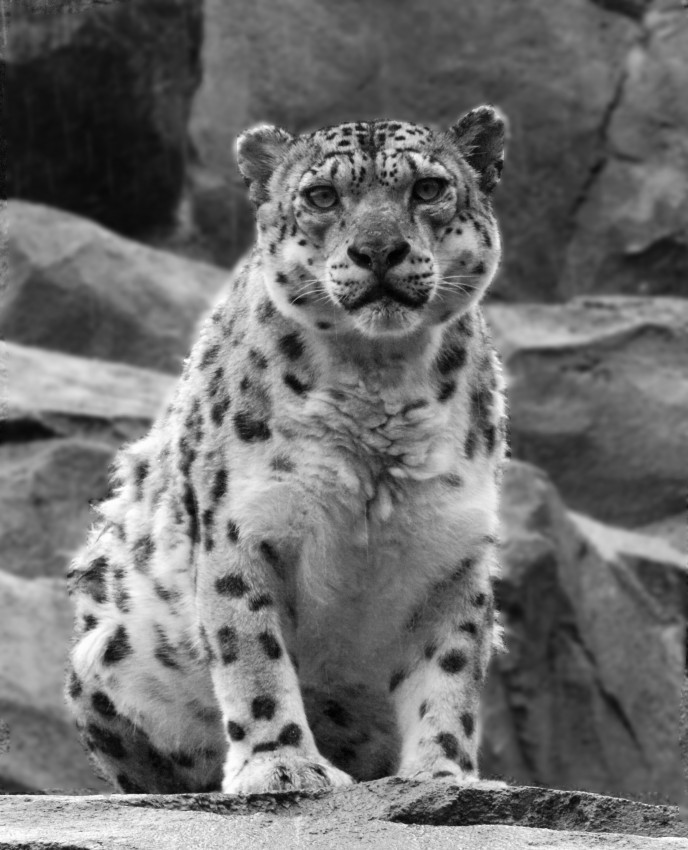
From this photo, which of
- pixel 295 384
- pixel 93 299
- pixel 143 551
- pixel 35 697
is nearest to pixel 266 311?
pixel 295 384

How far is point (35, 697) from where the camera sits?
11.6 meters

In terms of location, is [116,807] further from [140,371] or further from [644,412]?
[644,412]

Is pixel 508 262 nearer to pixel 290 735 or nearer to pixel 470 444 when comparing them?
pixel 470 444

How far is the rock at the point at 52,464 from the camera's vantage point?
12.6 meters

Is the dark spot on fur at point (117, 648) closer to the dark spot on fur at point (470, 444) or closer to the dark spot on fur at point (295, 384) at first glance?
the dark spot on fur at point (295, 384)

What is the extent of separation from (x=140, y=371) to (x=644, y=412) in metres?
4.26

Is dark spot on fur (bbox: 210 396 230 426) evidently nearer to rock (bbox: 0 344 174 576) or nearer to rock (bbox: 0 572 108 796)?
rock (bbox: 0 572 108 796)

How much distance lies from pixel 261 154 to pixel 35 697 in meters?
6.27

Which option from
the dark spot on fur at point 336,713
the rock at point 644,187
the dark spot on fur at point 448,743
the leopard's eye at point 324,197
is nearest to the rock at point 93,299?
the rock at point 644,187

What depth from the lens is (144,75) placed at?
1524 centimetres

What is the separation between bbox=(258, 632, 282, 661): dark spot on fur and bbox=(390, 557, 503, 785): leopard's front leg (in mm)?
536

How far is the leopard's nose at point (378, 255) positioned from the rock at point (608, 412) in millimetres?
9022

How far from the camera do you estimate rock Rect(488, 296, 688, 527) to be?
1456 centimetres

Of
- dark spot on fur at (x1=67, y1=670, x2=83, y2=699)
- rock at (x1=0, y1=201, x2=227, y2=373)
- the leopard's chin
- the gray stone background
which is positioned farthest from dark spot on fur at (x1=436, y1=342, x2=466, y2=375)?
rock at (x1=0, y1=201, x2=227, y2=373)
